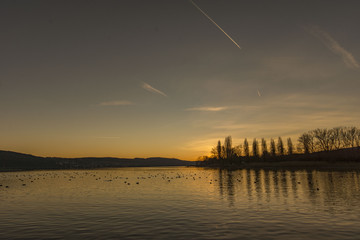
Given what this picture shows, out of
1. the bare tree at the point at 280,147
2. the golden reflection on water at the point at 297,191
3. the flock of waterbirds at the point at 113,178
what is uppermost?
the bare tree at the point at 280,147

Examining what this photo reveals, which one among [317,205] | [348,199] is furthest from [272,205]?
[348,199]

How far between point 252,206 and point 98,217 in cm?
1525

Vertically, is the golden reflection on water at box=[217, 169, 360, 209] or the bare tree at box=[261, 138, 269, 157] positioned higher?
the bare tree at box=[261, 138, 269, 157]

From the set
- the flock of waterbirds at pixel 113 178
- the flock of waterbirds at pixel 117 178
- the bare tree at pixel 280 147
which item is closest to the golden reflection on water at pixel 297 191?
the flock of waterbirds at pixel 117 178

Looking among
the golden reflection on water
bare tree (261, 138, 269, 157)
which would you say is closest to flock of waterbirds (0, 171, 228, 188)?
the golden reflection on water

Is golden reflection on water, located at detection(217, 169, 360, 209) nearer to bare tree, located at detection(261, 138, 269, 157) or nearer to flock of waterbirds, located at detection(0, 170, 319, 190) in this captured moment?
flock of waterbirds, located at detection(0, 170, 319, 190)

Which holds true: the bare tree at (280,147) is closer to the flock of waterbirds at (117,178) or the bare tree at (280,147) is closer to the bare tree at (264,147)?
the bare tree at (264,147)


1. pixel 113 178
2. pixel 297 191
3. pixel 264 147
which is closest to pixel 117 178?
pixel 113 178

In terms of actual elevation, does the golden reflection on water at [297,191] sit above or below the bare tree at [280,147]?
below

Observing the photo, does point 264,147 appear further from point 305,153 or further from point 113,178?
point 113,178

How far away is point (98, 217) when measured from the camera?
885 inches

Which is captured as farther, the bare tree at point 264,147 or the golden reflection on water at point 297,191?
the bare tree at point 264,147

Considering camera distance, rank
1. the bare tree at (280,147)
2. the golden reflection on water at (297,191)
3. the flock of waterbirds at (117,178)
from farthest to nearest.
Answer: the bare tree at (280,147), the flock of waterbirds at (117,178), the golden reflection on water at (297,191)

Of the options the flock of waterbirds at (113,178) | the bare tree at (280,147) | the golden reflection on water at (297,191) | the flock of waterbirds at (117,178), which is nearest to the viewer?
the golden reflection on water at (297,191)
